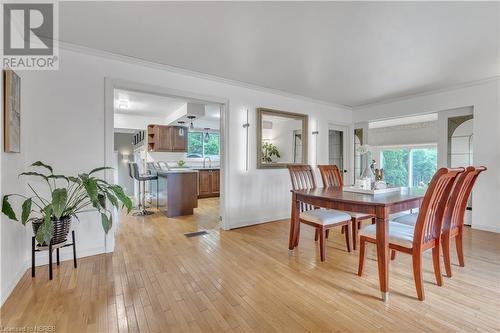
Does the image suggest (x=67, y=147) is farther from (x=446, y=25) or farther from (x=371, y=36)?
(x=446, y=25)

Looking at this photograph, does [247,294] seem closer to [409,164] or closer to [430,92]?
[430,92]

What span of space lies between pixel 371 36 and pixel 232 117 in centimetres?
214

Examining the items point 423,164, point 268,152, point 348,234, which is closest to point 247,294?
point 348,234

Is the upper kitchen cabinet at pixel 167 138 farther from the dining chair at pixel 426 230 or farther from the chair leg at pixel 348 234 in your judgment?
the dining chair at pixel 426 230

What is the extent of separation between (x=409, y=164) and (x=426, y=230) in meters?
6.36

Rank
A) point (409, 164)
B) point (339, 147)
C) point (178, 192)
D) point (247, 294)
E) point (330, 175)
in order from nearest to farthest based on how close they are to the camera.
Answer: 1. point (247, 294)
2. point (330, 175)
3. point (178, 192)
4. point (339, 147)
5. point (409, 164)

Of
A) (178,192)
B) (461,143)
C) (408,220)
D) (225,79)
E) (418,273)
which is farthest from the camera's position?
(178,192)

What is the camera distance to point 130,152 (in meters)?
7.86

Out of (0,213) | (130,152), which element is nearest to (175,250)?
(0,213)

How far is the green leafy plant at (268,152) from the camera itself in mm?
4266

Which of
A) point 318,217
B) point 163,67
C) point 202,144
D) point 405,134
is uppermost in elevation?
point 163,67

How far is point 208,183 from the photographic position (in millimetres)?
6930

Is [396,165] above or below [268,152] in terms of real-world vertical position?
below

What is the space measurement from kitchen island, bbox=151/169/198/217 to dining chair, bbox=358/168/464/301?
352 centimetres
